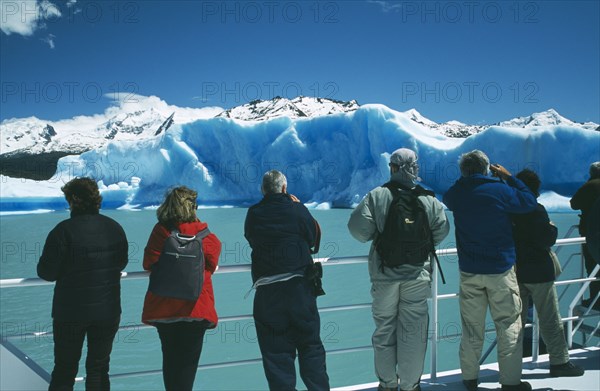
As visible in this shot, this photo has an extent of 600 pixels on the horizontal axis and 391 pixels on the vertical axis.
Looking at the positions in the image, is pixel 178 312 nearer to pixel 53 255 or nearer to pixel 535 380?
pixel 53 255

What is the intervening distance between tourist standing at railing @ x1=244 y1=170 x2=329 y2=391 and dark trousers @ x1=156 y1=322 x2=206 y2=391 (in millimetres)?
254

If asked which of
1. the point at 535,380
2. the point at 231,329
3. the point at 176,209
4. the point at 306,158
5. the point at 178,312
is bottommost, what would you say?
the point at 231,329

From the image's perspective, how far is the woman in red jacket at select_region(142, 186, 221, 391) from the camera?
1.69 metres

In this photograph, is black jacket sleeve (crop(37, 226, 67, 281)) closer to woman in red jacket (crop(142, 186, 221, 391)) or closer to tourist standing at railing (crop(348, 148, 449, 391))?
woman in red jacket (crop(142, 186, 221, 391))

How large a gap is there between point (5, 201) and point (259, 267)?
110ft

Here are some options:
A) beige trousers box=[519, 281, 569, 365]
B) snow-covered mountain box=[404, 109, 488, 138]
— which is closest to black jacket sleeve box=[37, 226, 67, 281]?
beige trousers box=[519, 281, 569, 365]

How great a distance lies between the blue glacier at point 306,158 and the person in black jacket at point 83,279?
19.5m

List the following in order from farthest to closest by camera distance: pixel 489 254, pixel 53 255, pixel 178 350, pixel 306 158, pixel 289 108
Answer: pixel 289 108 < pixel 306 158 < pixel 489 254 < pixel 178 350 < pixel 53 255

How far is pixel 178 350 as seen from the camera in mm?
1726

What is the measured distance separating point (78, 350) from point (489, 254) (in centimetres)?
158

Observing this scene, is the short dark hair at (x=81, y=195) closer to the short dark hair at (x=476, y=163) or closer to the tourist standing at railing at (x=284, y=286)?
the tourist standing at railing at (x=284, y=286)

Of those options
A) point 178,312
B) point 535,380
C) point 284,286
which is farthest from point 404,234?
point 535,380

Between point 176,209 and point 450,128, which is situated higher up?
point 450,128

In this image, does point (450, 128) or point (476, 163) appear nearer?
point (476, 163)
